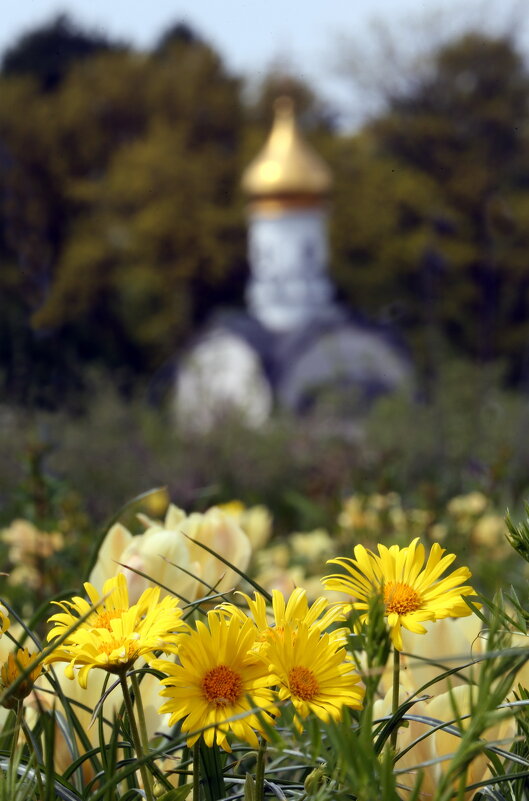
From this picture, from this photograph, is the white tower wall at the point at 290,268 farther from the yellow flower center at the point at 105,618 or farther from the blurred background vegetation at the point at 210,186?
the yellow flower center at the point at 105,618

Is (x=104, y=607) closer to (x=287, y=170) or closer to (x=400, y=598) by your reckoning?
(x=400, y=598)

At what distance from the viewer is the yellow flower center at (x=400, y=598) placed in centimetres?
41

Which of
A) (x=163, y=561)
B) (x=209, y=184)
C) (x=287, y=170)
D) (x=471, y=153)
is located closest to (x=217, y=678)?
(x=163, y=561)

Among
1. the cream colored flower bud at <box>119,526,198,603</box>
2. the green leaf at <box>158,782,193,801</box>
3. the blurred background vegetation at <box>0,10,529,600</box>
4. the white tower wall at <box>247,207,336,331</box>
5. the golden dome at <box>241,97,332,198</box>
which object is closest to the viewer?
the green leaf at <box>158,782,193,801</box>

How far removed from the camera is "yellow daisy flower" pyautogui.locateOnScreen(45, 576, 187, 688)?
378 millimetres

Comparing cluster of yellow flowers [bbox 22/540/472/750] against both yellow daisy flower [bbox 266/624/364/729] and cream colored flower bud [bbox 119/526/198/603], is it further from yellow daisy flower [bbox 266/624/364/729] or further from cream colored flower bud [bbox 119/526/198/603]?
cream colored flower bud [bbox 119/526/198/603]

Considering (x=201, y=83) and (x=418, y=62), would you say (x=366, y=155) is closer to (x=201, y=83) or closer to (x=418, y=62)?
(x=418, y=62)

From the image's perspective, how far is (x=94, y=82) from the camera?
803 inches

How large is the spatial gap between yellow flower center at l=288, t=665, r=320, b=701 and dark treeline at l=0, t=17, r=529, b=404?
55.2ft

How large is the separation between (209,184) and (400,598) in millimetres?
20208

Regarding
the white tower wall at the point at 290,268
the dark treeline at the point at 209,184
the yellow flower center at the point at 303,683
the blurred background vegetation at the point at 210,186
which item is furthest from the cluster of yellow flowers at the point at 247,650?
the dark treeline at the point at 209,184

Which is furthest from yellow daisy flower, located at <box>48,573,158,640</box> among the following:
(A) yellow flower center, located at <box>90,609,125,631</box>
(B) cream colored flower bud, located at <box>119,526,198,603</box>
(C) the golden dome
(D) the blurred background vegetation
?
(C) the golden dome

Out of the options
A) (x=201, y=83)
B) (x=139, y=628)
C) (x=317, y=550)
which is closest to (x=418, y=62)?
(x=201, y=83)

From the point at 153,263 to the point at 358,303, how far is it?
13.3 feet
